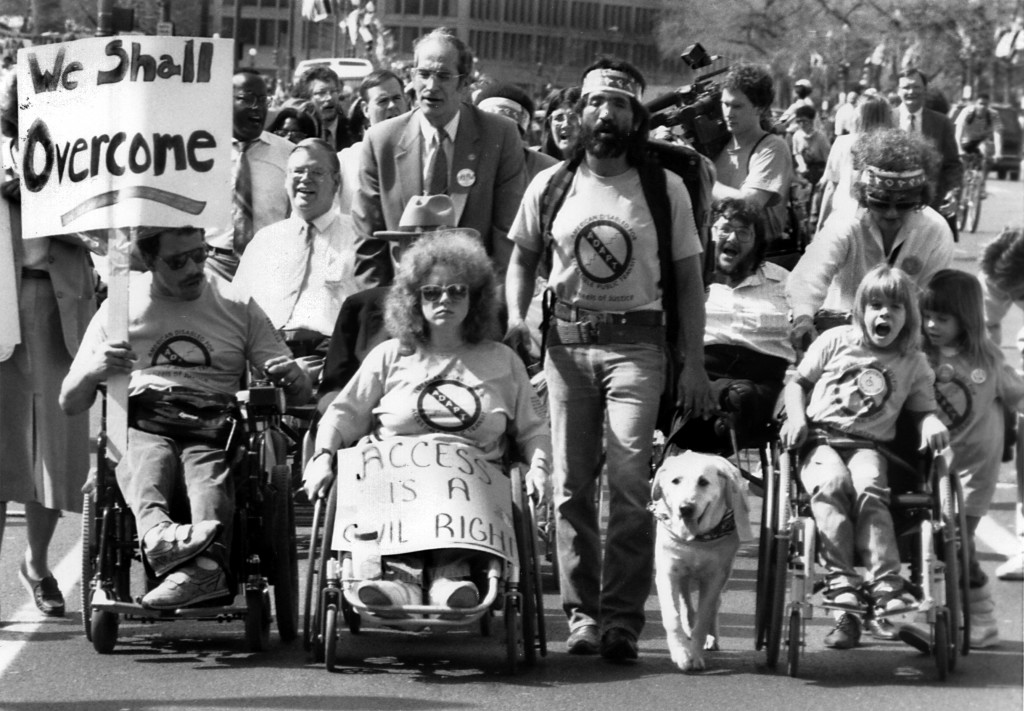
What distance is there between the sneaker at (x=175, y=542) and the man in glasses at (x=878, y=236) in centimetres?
221

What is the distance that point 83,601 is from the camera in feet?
22.1

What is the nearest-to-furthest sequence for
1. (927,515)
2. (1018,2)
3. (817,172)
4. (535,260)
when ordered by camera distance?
1. (1018,2)
2. (927,515)
3. (535,260)
4. (817,172)

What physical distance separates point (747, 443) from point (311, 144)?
2683 mm

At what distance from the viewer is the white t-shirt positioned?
22.0 ft

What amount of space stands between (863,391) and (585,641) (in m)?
1.21

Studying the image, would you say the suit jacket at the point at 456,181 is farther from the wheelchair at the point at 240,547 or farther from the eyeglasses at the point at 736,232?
the wheelchair at the point at 240,547

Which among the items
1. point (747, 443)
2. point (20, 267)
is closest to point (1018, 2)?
point (747, 443)

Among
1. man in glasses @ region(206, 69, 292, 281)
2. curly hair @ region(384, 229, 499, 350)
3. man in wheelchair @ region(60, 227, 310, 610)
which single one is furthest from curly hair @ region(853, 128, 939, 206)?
man in glasses @ region(206, 69, 292, 281)

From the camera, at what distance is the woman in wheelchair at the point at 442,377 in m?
6.69

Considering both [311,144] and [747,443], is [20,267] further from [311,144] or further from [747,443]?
[747,443]

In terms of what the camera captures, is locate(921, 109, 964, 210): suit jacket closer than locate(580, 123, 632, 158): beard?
No

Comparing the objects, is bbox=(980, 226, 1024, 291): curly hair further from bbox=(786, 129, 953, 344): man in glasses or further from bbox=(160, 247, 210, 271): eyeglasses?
bbox=(160, 247, 210, 271): eyeglasses

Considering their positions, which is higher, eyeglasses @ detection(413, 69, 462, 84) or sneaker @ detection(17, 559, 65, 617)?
eyeglasses @ detection(413, 69, 462, 84)

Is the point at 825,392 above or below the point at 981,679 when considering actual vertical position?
above
